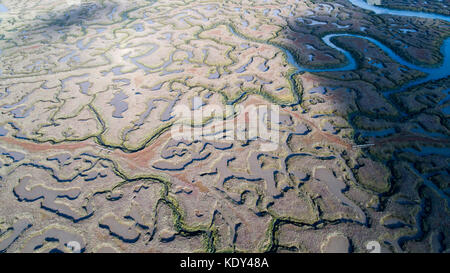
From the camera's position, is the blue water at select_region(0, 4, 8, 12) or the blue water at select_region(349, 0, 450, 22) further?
the blue water at select_region(0, 4, 8, 12)

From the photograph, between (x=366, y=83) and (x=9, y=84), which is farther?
(x=9, y=84)

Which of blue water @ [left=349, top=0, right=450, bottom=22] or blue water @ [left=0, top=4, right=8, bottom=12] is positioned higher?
blue water @ [left=0, top=4, right=8, bottom=12]

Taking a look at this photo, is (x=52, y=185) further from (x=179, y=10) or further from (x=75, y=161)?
(x=179, y=10)

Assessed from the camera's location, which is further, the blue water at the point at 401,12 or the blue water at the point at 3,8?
the blue water at the point at 3,8

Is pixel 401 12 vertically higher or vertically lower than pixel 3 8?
lower

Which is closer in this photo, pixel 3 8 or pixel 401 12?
pixel 401 12

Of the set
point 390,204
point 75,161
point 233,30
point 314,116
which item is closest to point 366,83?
point 314,116

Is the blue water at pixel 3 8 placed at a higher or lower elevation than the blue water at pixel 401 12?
higher
